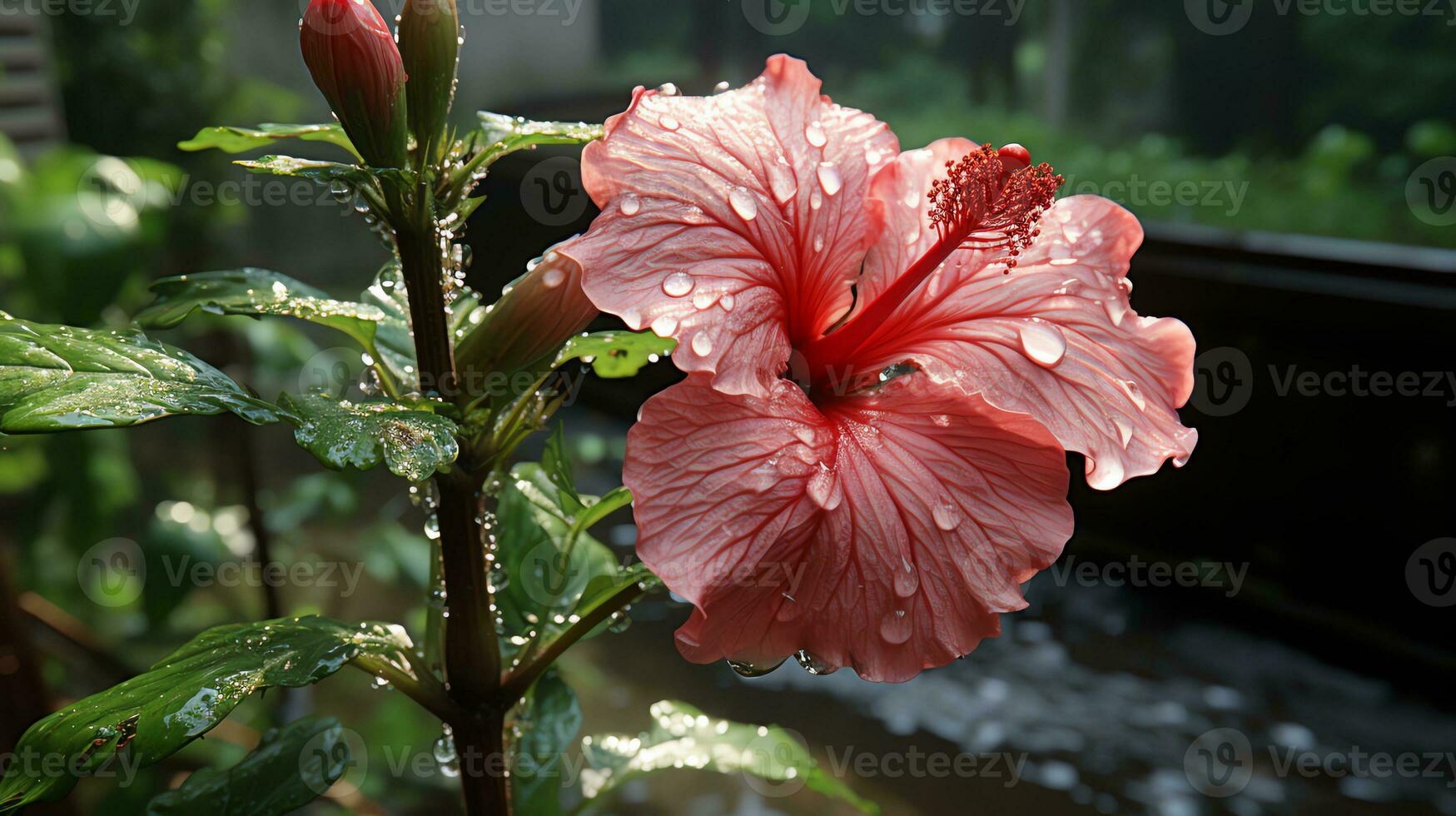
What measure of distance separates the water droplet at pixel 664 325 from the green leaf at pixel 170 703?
0.18m

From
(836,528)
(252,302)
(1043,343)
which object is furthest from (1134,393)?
(252,302)

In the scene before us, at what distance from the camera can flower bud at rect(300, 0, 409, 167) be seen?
0.41 m

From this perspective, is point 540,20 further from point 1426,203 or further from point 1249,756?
point 1249,756

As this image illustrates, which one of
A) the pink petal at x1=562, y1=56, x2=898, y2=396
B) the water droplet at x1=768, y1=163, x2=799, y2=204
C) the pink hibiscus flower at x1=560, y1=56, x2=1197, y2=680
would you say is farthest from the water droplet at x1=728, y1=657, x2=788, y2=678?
the water droplet at x1=768, y1=163, x2=799, y2=204

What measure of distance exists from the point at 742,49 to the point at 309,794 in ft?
7.33

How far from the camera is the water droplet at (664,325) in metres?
0.37

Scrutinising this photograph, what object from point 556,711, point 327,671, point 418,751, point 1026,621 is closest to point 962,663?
point 1026,621

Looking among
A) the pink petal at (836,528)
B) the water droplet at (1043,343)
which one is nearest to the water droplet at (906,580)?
the pink petal at (836,528)

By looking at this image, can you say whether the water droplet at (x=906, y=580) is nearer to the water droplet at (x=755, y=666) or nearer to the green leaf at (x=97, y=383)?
the water droplet at (x=755, y=666)

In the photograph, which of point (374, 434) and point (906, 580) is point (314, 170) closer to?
point (374, 434)

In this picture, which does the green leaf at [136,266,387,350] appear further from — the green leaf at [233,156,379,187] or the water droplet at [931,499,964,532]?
the water droplet at [931,499,964,532]

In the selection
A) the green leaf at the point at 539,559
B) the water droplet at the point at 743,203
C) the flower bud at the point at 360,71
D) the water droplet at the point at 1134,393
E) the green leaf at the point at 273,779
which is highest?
the flower bud at the point at 360,71

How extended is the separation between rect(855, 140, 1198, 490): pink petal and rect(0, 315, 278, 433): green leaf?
0.29m

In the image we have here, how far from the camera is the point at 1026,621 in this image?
174 cm
